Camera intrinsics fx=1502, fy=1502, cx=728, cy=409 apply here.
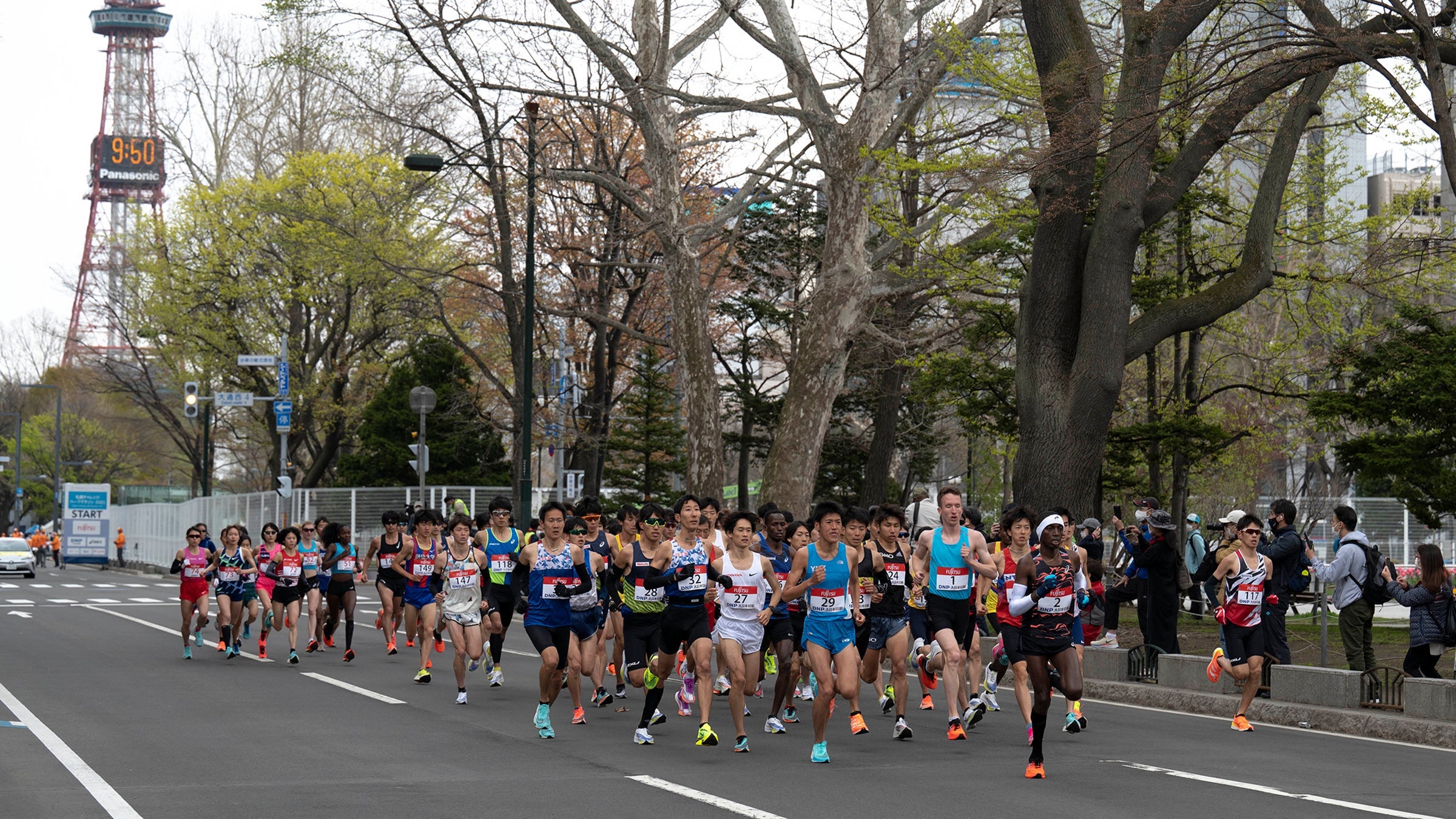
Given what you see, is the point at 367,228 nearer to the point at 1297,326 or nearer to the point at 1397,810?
the point at 1297,326

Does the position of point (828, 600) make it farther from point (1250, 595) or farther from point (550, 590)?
point (1250, 595)

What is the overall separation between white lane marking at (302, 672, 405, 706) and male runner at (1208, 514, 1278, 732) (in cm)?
756

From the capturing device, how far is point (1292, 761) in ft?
35.9

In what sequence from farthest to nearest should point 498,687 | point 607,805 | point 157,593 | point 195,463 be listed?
point 195,463, point 157,593, point 498,687, point 607,805

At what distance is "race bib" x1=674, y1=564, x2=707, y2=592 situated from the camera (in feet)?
38.0

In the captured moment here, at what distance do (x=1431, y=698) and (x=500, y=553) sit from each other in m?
8.53

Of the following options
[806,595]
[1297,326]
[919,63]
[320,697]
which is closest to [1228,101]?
[919,63]

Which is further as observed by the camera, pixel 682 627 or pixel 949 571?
pixel 949 571

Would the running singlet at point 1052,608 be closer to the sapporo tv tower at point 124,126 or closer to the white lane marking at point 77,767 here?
the white lane marking at point 77,767

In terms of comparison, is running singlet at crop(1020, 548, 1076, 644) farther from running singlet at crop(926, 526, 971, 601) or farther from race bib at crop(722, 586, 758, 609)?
race bib at crop(722, 586, 758, 609)

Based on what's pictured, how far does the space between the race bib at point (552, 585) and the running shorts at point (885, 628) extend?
2.57 m

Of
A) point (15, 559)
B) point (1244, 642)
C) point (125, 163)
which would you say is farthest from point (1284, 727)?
point (125, 163)

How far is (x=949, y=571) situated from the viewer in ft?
40.9

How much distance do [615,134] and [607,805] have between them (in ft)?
105
